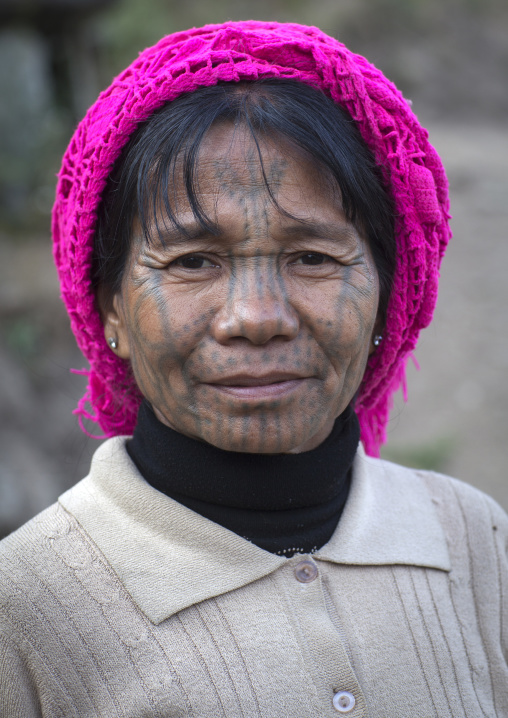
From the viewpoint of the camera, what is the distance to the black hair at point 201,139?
1.50 meters

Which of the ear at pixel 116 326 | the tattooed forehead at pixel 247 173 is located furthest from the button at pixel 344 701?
the tattooed forehead at pixel 247 173

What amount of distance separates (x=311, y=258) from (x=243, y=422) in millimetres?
392

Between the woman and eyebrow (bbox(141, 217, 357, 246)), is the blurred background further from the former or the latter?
eyebrow (bbox(141, 217, 357, 246))

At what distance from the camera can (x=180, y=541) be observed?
5.11 feet

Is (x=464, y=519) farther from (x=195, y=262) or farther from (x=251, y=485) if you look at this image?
(x=195, y=262)

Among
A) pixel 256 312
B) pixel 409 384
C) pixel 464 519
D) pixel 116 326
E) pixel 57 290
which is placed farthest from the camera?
pixel 409 384

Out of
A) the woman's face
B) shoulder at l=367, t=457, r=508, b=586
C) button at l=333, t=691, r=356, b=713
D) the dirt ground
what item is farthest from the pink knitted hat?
the dirt ground

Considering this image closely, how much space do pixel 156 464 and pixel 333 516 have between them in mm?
456

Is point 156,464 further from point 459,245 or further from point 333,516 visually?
point 459,245

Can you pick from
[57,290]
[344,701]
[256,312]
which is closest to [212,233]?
[256,312]

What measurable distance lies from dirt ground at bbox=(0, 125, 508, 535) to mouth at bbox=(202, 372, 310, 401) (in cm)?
256

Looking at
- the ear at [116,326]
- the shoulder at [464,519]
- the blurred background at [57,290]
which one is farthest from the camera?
the blurred background at [57,290]

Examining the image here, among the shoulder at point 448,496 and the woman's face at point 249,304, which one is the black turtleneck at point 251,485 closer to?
the woman's face at point 249,304

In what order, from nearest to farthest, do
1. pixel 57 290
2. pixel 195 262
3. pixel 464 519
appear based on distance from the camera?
pixel 195 262
pixel 464 519
pixel 57 290
